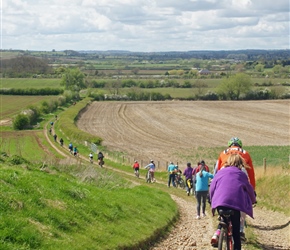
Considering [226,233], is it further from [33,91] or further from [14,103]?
[33,91]

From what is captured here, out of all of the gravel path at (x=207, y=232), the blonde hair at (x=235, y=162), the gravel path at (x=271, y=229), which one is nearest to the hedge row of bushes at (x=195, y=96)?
the gravel path at (x=271, y=229)

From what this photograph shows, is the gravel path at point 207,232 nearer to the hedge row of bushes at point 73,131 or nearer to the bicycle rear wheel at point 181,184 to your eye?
the bicycle rear wheel at point 181,184

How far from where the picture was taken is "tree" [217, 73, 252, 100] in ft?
402

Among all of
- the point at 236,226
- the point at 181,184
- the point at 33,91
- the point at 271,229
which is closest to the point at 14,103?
the point at 33,91

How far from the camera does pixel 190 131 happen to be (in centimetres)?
6975

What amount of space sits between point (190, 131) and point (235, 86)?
186ft

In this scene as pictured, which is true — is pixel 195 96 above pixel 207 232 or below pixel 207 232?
below

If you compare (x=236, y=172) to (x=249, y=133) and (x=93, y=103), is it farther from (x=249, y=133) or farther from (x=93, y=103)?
(x=93, y=103)

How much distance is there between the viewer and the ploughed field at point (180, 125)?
57062 millimetres

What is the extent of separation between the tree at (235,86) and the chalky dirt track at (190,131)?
1042cm

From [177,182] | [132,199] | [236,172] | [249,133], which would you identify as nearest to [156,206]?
[132,199]

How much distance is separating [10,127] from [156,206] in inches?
2586

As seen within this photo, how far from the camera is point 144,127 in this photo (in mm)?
75000

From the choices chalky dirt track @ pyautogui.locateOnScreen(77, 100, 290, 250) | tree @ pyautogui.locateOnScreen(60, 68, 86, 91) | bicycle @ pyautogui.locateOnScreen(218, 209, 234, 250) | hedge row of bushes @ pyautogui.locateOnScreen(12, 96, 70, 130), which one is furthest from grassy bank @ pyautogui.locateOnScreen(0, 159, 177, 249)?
tree @ pyautogui.locateOnScreen(60, 68, 86, 91)
